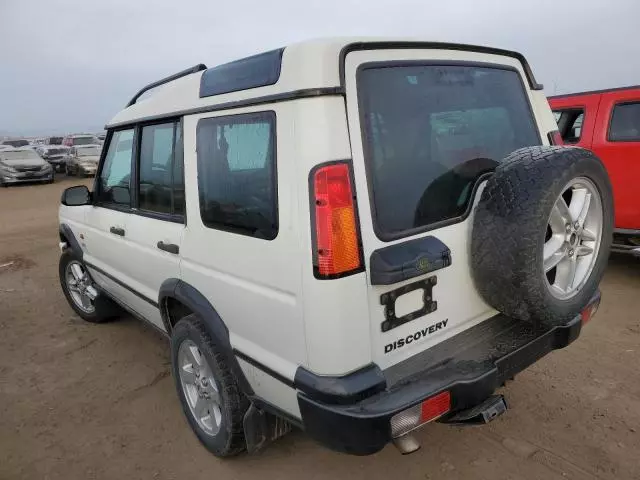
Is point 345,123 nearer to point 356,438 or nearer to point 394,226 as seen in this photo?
point 394,226

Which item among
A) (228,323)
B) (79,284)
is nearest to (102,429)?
(228,323)

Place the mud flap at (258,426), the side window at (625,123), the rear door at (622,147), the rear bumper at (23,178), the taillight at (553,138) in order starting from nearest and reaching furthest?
the mud flap at (258,426) → the taillight at (553,138) → the rear door at (622,147) → the side window at (625,123) → the rear bumper at (23,178)

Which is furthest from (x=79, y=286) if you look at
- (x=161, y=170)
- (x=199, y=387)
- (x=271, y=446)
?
(x=271, y=446)

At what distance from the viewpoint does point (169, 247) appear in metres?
2.60

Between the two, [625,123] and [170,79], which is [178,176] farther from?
[625,123]

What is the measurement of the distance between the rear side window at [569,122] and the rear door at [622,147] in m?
0.37

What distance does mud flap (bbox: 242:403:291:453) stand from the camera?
2312 mm

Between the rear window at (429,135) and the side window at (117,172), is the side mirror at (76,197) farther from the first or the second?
the rear window at (429,135)

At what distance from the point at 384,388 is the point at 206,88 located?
1.53 metres

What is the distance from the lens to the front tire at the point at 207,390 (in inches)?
94.0

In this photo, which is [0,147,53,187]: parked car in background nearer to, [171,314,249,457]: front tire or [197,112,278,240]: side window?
[171,314,249,457]: front tire

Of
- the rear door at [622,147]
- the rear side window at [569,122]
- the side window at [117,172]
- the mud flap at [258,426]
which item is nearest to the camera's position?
the mud flap at [258,426]

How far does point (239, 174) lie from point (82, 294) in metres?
3.13

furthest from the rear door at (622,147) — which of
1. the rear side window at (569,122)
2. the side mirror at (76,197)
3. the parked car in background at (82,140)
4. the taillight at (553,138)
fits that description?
the parked car in background at (82,140)
